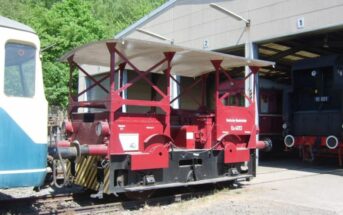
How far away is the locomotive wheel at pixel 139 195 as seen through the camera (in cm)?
898

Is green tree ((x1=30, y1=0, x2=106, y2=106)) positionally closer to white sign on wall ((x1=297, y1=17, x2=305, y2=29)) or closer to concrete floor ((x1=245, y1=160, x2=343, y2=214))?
white sign on wall ((x1=297, y1=17, x2=305, y2=29))

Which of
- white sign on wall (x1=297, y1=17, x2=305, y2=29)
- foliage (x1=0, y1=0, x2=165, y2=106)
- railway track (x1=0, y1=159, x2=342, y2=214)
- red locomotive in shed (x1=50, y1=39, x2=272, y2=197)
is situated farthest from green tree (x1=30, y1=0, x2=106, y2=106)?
railway track (x1=0, y1=159, x2=342, y2=214)

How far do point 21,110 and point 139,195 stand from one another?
3.46 m

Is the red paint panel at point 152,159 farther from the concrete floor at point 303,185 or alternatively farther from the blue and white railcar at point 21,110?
the concrete floor at point 303,185

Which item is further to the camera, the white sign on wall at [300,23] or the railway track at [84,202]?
the white sign on wall at [300,23]

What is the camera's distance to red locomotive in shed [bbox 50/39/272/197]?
8398mm

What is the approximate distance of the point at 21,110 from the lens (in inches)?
255

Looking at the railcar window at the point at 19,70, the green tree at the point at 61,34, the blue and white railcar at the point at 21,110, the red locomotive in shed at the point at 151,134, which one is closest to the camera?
the blue and white railcar at the point at 21,110

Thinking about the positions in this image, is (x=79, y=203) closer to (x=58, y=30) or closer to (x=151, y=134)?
(x=151, y=134)

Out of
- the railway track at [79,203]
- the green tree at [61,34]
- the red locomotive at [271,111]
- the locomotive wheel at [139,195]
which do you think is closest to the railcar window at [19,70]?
the railway track at [79,203]

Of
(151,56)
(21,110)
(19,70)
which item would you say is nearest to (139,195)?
(151,56)

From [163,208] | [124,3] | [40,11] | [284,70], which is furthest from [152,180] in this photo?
[124,3]

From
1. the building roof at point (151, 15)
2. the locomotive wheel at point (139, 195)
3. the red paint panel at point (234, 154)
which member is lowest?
the locomotive wheel at point (139, 195)

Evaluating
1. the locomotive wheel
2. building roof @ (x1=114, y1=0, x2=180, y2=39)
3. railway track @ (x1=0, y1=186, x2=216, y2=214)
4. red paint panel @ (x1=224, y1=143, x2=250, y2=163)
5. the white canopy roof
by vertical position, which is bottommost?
railway track @ (x1=0, y1=186, x2=216, y2=214)
